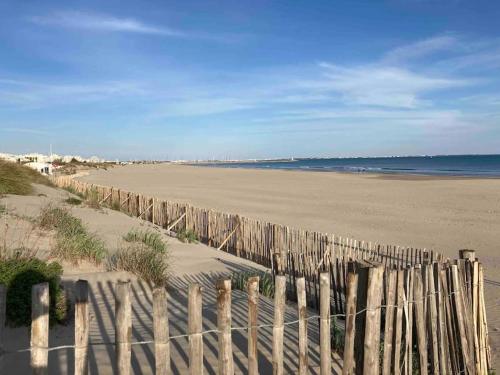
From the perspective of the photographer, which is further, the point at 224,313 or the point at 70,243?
the point at 70,243

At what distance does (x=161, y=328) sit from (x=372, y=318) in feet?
5.88

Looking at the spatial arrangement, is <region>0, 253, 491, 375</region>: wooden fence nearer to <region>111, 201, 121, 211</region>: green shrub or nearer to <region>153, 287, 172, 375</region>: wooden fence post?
<region>153, 287, 172, 375</region>: wooden fence post

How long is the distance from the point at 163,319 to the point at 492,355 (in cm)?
429

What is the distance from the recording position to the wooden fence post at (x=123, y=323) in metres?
2.84

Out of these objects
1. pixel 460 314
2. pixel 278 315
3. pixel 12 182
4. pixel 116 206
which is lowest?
pixel 116 206

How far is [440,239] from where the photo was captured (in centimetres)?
1280

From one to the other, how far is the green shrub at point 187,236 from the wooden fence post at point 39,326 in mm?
8692

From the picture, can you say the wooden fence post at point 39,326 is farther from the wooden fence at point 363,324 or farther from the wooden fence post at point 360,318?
the wooden fence post at point 360,318

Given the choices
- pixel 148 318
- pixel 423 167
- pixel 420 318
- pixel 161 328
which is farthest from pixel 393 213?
pixel 423 167

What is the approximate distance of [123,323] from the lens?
286 cm

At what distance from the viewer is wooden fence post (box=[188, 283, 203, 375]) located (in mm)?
3002

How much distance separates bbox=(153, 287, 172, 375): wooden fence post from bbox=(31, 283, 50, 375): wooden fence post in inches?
23.9

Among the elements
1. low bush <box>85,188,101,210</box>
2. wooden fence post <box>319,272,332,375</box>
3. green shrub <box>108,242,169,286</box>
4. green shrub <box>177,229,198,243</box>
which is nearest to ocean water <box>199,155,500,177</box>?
low bush <box>85,188,101,210</box>

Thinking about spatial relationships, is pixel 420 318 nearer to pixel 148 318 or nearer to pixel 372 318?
pixel 372 318
